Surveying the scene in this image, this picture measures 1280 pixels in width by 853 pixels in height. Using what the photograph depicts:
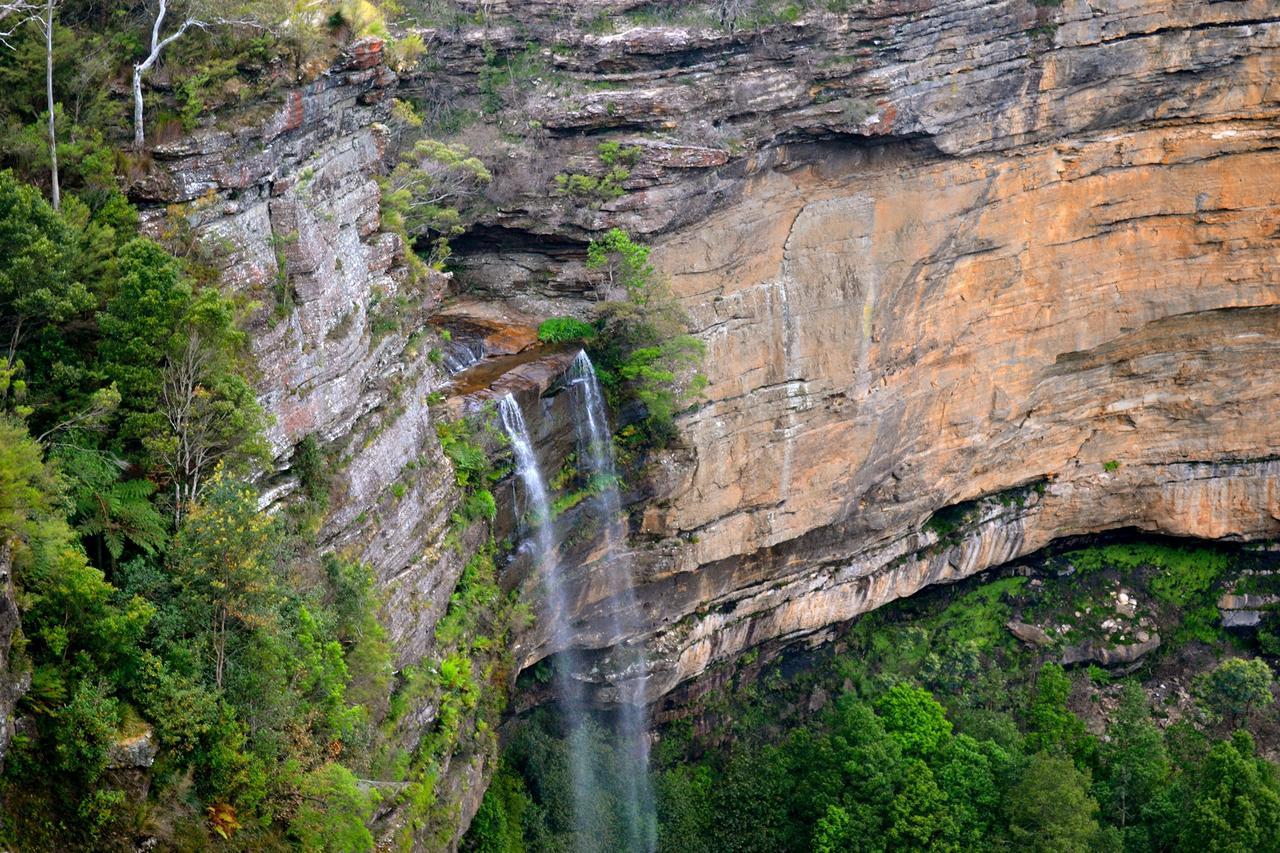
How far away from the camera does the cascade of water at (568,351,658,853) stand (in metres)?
25.7

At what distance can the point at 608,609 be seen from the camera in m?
26.9

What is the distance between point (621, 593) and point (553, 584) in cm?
237

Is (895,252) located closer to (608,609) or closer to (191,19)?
(608,609)

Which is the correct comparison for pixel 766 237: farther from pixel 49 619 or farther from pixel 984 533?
pixel 49 619

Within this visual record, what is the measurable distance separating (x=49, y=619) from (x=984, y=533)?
25.1m

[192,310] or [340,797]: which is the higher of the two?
[192,310]

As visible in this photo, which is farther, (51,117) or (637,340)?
(637,340)

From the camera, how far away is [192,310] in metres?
14.9

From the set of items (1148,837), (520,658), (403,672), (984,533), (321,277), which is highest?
(321,277)

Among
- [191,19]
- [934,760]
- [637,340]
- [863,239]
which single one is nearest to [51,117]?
[191,19]

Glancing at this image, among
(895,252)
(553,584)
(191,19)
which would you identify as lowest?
(553,584)

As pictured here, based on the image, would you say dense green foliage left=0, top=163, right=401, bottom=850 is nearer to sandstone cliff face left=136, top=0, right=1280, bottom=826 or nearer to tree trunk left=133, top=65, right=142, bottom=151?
tree trunk left=133, top=65, right=142, bottom=151

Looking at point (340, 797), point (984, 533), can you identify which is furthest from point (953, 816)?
point (340, 797)

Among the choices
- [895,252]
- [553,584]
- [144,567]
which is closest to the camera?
[144,567]
